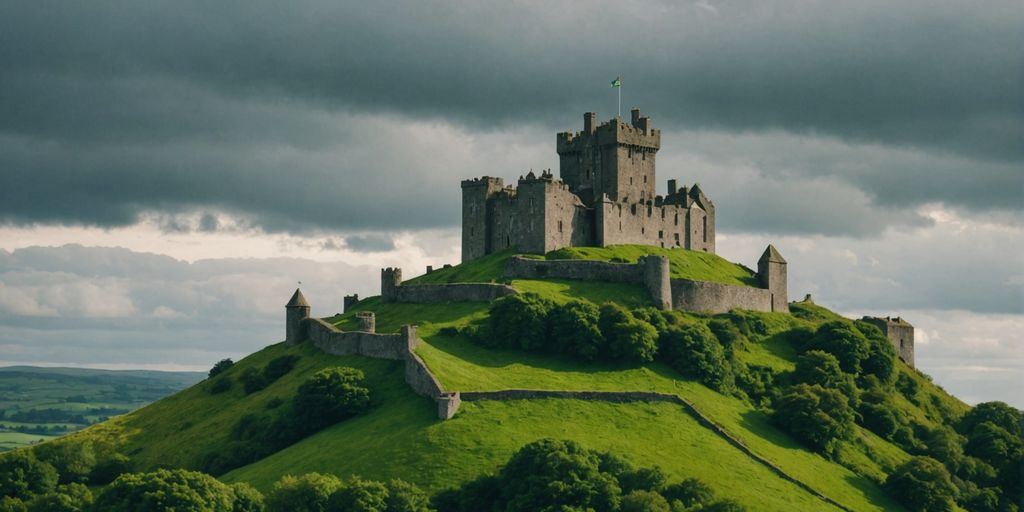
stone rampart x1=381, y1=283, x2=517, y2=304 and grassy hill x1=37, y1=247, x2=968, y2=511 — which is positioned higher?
stone rampart x1=381, y1=283, x2=517, y2=304

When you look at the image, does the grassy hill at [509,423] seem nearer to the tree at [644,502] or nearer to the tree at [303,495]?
the tree at [303,495]

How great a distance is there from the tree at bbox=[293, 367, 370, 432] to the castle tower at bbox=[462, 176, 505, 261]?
132 feet

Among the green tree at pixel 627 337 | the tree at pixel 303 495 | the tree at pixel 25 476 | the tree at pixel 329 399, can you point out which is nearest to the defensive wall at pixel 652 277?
the green tree at pixel 627 337

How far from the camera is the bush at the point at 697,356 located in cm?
11594

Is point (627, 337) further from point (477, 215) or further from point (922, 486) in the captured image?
point (477, 215)

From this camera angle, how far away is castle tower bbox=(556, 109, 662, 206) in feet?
500

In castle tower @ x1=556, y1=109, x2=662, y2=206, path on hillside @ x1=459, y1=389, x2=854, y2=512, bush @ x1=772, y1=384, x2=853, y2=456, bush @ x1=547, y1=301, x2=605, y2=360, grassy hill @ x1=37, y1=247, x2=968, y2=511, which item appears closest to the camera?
grassy hill @ x1=37, y1=247, x2=968, y2=511

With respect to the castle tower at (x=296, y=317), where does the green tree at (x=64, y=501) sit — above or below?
below

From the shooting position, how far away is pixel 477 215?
5846 inches

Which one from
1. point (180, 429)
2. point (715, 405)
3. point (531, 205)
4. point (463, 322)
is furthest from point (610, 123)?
point (180, 429)

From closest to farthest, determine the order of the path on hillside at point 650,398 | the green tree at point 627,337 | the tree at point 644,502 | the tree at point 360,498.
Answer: the tree at point 360,498
the tree at point 644,502
the path on hillside at point 650,398
the green tree at point 627,337

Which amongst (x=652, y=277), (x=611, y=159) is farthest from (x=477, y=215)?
(x=652, y=277)

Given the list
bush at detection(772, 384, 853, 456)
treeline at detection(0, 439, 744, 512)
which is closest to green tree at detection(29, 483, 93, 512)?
treeline at detection(0, 439, 744, 512)

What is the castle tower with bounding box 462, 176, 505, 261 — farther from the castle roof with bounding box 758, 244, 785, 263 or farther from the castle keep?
the castle roof with bounding box 758, 244, 785, 263
